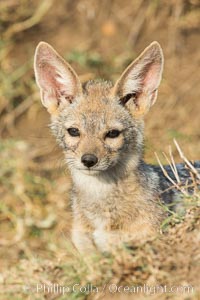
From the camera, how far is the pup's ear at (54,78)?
17.5 ft

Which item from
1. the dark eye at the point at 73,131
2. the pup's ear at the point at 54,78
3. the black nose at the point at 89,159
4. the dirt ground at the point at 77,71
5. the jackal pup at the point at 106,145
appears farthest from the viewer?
the dirt ground at the point at 77,71

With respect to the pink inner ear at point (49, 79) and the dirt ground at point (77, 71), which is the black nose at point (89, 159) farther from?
the dirt ground at point (77, 71)

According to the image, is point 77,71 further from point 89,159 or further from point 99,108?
point 89,159

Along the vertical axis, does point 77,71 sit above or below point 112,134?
above

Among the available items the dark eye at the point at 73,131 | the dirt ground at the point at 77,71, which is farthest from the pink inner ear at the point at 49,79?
the dirt ground at the point at 77,71

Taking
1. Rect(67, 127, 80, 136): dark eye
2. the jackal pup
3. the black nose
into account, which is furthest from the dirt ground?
the black nose

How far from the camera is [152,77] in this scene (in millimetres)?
5410

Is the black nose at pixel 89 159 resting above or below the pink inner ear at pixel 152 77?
below

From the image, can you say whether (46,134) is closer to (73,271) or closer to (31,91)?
(31,91)

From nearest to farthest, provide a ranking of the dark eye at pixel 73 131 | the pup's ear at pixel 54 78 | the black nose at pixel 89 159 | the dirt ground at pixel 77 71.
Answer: the black nose at pixel 89 159 < the dark eye at pixel 73 131 < the pup's ear at pixel 54 78 < the dirt ground at pixel 77 71

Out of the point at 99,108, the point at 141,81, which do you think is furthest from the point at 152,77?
the point at 99,108

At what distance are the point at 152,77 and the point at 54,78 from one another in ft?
2.29

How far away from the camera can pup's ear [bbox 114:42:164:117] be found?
5.23 m

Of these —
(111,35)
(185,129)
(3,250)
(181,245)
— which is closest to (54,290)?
(181,245)
